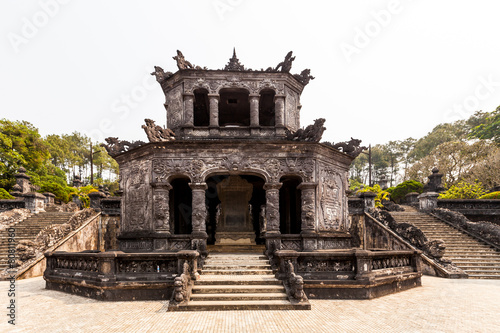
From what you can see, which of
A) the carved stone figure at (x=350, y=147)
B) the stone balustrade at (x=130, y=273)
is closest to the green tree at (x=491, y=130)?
the carved stone figure at (x=350, y=147)

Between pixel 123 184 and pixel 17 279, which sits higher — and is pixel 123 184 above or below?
above

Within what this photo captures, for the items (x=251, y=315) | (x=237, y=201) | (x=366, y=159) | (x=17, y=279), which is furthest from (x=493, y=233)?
(x=366, y=159)

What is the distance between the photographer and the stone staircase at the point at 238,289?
7469mm

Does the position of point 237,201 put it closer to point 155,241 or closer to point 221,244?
point 221,244

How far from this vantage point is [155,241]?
11.8 m

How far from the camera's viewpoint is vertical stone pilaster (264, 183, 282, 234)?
39.0 ft

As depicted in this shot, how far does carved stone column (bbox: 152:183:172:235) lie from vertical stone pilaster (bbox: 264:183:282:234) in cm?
386

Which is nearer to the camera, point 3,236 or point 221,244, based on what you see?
point 221,244

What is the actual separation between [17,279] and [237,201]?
9301mm

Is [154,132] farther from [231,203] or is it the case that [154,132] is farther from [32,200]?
[32,200]

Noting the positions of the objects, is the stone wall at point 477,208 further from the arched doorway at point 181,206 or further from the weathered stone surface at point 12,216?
the weathered stone surface at point 12,216

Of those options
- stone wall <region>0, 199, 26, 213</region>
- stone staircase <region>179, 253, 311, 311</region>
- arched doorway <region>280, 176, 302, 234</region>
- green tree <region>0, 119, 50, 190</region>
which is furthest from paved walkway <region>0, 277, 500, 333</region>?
green tree <region>0, 119, 50, 190</region>

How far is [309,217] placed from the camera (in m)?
12.0

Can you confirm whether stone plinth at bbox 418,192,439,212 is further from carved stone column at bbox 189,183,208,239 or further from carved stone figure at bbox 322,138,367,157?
carved stone column at bbox 189,183,208,239
